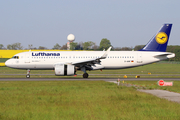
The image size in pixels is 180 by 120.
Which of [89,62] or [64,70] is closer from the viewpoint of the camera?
[64,70]

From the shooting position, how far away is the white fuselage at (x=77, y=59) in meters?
36.8

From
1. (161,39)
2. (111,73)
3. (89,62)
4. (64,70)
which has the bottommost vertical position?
(111,73)

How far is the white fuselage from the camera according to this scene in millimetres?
36750

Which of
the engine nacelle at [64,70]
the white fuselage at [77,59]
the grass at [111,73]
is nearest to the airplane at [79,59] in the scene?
the white fuselage at [77,59]

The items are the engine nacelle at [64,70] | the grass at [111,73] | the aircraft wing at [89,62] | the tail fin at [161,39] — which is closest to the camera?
the engine nacelle at [64,70]

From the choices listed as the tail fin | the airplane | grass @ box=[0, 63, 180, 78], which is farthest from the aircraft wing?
the tail fin

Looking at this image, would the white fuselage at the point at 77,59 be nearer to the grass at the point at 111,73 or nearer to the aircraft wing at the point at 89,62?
the aircraft wing at the point at 89,62

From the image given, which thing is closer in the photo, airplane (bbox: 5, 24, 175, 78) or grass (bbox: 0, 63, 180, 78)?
airplane (bbox: 5, 24, 175, 78)

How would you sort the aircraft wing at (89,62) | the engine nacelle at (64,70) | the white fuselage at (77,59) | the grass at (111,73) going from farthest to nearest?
the grass at (111,73) < the white fuselage at (77,59) < the aircraft wing at (89,62) < the engine nacelle at (64,70)

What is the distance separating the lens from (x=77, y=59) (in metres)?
37.4

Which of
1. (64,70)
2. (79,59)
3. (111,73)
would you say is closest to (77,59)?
(79,59)

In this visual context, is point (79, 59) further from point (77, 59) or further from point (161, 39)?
point (161, 39)

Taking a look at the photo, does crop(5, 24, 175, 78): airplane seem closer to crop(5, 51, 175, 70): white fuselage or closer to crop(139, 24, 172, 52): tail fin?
crop(5, 51, 175, 70): white fuselage

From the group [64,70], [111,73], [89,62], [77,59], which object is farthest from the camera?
[111,73]
